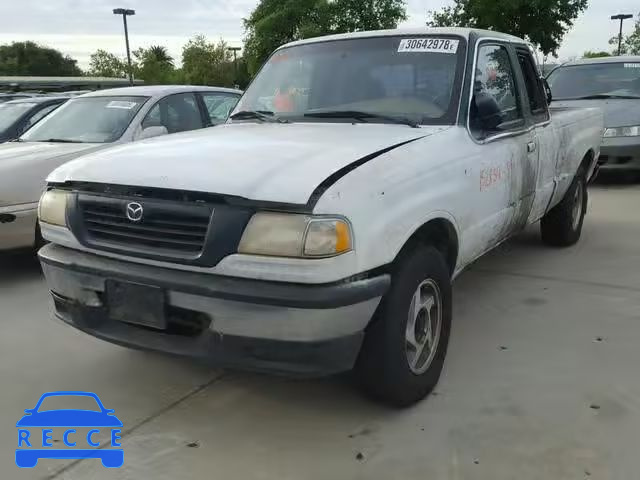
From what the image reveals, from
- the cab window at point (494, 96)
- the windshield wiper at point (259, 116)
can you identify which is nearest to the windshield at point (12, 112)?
the windshield wiper at point (259, 116)

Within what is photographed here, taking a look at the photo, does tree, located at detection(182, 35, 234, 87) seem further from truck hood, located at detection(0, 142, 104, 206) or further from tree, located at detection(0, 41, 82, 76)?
truck hood, located at detection(0, 142, 104, 206)

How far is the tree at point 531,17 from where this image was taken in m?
22.4

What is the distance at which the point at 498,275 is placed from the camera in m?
5.12

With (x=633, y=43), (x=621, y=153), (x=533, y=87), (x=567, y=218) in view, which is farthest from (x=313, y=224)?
(x=633, y=43)

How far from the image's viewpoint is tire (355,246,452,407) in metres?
2.69

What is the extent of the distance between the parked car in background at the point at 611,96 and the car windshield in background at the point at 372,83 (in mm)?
5613

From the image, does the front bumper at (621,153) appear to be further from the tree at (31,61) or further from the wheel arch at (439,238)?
the tree at (31,61)

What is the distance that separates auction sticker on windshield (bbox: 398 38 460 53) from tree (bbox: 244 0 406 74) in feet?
86.5

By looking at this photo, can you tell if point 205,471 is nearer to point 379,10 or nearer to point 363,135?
point 363,135

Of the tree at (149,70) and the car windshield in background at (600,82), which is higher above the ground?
the tree at (149,70)

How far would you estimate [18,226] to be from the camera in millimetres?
5016

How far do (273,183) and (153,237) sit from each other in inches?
23.2

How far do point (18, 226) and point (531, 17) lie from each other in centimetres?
2218

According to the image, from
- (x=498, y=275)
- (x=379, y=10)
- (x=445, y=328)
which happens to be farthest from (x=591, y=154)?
(x=379, y=10)
